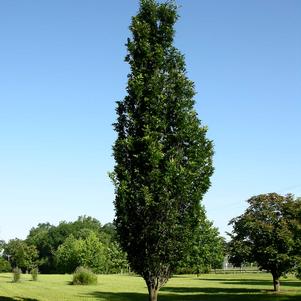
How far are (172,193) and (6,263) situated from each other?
459 feet

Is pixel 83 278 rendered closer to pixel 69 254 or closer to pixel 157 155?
pixel 157 155

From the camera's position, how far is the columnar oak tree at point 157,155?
70.9 ft

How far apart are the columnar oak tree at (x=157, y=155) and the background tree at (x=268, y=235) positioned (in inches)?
1102

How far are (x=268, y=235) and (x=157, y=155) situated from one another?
101ft

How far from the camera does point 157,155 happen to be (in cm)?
2156

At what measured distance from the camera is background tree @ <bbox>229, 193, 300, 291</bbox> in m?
47.4

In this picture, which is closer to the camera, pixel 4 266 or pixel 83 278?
pixel 83 278

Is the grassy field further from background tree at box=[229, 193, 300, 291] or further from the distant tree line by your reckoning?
the distant tree line

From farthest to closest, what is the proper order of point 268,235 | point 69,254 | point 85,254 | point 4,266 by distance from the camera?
1. point 4,266
2. point 69,254
3. point 85,254
4. point 268,235

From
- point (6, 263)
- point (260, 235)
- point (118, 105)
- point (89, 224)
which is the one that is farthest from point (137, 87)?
point (89, 224)

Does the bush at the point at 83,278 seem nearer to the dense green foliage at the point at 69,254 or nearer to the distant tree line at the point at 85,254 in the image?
the distant tree line at the point at 85,254

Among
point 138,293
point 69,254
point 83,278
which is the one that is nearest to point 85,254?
point 69,254

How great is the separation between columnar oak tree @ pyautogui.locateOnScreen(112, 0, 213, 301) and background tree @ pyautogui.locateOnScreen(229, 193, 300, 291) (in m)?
28.0

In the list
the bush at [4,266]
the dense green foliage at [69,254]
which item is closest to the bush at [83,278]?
the dense green foliage at [69,254]
